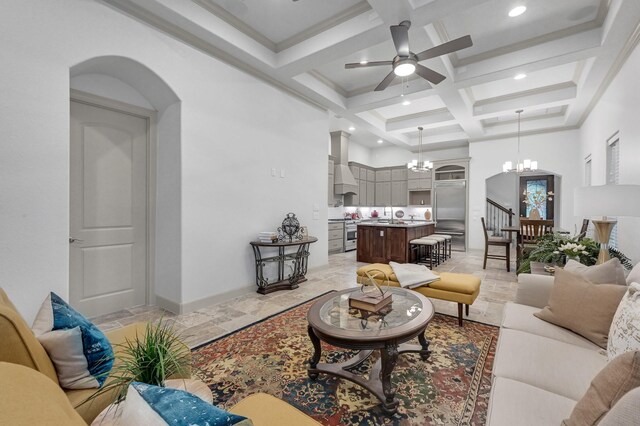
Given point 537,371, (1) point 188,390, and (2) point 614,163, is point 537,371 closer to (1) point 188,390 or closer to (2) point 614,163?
(1) point 188,390

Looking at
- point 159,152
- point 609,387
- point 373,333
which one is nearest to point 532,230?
point 373,333

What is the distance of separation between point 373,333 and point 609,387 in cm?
114

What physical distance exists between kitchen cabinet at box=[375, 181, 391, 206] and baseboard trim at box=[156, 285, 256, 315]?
6.72m

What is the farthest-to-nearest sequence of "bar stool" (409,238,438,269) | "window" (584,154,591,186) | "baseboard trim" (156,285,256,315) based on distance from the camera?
"window" (584,154,591,186) < "bar stool" (409,238,438,269) < "baseboard trim" (156,285,256,315)

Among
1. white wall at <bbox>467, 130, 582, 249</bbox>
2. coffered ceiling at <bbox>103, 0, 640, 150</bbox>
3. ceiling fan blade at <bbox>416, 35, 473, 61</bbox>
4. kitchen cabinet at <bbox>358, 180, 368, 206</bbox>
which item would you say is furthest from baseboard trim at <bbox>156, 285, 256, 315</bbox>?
white wall at <bbox>467, 130, 582, 249</bbox>

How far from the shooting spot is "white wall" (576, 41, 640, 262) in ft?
10.6

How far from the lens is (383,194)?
9734mm

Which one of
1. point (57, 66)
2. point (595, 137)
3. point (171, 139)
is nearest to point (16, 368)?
point (57, 66)

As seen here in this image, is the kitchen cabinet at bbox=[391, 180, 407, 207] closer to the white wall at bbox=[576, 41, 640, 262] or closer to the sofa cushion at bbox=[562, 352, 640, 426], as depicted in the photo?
the white wall at bbox=[576, 41, 640, 262]

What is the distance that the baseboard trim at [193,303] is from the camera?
134 inches

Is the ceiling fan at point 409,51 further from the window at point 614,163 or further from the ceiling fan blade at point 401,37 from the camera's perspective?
the window at point 614,163

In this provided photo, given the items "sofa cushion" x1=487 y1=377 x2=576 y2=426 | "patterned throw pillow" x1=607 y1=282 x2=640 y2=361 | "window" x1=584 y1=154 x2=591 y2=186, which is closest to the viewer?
"sofa cushion" x1=487 y1=377 x2=576 y2=426

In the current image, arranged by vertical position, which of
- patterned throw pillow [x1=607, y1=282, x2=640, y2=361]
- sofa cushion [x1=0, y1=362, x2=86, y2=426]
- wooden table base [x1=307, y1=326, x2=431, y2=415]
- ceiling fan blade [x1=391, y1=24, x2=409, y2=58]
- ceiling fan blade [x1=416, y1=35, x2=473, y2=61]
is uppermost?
ceiling fan blade [x1=391, y1=24, x2=409, y2=58]

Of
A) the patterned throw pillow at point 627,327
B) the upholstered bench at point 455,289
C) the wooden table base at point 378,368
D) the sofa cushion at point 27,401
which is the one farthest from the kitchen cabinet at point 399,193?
the sofa cushion at point 27,401
